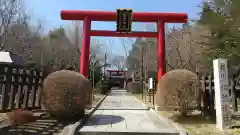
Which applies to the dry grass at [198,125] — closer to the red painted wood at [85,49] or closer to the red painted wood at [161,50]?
the red painted wood at [161,50]

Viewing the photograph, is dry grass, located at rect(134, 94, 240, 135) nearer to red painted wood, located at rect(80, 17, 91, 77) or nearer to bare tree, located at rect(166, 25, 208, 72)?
red painted wood, located at rect(80, 17, 91, 77)

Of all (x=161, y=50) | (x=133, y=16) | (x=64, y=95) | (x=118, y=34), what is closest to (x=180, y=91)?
(x=64, y=95)

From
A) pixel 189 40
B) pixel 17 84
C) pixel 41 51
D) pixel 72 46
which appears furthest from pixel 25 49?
pixel 17 84

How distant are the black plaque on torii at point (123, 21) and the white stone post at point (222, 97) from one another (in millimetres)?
7854

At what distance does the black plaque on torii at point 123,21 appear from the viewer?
50.9 feet

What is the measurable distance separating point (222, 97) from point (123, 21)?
8581mm

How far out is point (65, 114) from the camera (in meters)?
8.62

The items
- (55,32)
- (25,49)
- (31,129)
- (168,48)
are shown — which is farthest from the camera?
(55,32)

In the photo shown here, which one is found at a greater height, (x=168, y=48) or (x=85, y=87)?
(x=168, y=48)

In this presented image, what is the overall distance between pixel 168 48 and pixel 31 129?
91.4 feet

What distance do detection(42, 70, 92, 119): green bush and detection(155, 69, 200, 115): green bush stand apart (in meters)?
2.89

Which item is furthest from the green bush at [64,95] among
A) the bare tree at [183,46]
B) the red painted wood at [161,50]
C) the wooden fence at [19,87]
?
the bare tree at [183,46]

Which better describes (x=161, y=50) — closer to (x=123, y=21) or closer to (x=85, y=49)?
(x=123, y=21)

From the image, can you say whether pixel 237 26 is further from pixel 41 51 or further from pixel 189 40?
pixel 41 51
